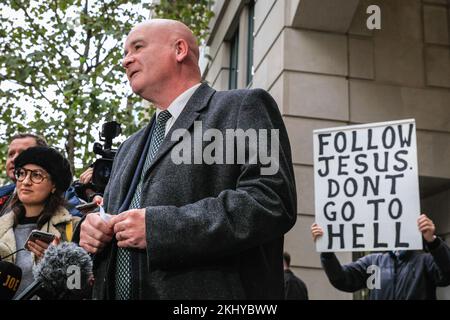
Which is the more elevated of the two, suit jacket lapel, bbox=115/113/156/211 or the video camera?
the video camera

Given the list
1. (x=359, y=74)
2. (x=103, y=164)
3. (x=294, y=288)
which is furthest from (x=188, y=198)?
(x=359, y=74)

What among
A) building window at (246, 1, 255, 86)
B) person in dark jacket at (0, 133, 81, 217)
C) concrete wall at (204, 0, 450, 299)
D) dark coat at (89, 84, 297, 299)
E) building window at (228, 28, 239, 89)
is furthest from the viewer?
building window at (228, 28, 239, 89)

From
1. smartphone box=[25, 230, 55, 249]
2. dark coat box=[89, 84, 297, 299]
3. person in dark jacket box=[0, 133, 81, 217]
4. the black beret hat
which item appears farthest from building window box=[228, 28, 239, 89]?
dark coat box=[89, 84, 297, 299]

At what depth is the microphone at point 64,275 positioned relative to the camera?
2150 mm

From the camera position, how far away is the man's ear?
236cm

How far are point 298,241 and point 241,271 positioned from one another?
17.5 feet

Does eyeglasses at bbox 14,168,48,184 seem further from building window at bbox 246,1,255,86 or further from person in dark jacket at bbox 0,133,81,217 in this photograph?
building window at bbox 246,1,255,86

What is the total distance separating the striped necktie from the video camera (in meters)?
0.67

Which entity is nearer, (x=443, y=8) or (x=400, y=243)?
(x=400, y=243)

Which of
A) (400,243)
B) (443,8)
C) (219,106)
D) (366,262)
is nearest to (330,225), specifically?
(400,243)

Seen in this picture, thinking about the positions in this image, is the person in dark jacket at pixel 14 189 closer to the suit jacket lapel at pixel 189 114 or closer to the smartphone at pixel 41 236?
the smartphone at pixel 41 236

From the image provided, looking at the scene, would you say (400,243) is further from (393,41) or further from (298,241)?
(393,41)

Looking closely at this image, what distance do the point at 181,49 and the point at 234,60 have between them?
31.1 feet

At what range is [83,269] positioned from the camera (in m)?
2.15
